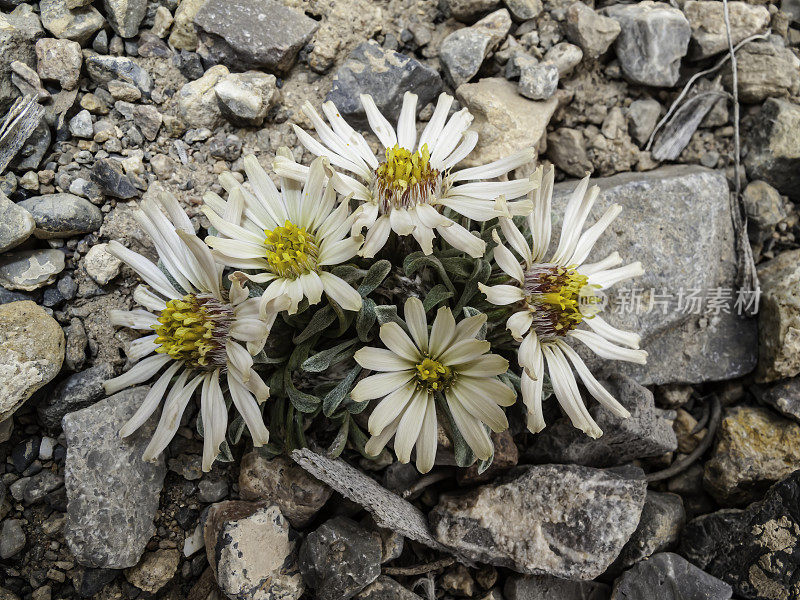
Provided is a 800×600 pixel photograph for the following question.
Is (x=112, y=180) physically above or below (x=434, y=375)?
above

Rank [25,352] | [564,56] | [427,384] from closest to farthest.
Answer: [427,384] → [25,352] → [564,56]

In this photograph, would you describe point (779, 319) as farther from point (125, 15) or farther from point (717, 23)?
point (125, 15)

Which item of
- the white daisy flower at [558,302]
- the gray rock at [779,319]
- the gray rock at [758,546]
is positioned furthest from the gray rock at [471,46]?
the gray rock at [758,546]

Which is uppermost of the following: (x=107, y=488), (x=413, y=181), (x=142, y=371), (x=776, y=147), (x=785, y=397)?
(x=413, y=181)

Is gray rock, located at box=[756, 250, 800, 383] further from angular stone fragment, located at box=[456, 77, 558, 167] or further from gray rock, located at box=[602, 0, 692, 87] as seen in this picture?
angular stone fragment, located at box=[456, 77, 558, 167]

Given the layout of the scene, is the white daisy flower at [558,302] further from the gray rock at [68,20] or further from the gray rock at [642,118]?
the gray rock at [68,20]

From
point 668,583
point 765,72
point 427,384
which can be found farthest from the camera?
point 765,72

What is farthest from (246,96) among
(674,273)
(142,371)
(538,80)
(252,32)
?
(674,273)
